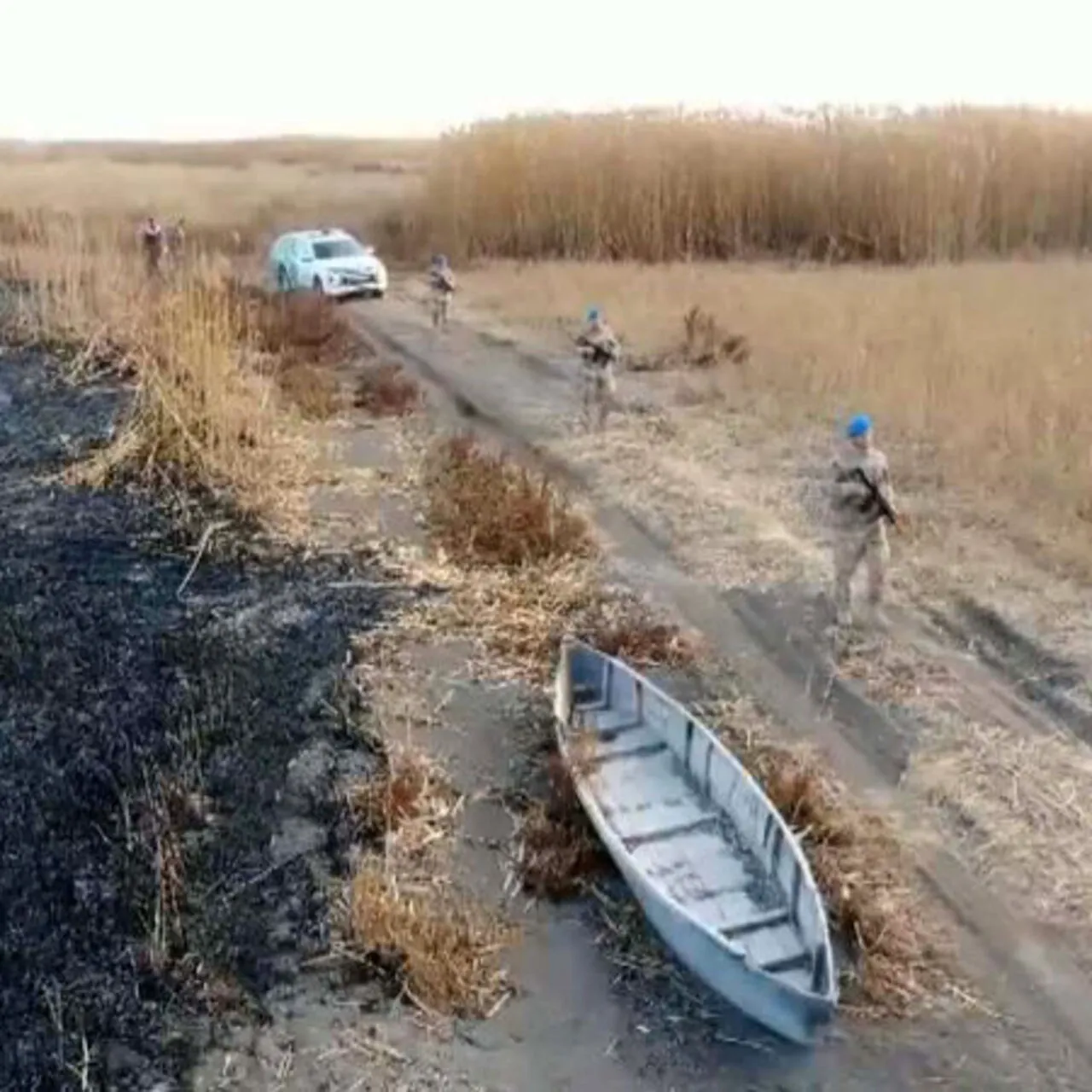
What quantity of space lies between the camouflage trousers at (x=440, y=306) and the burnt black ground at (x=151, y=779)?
33.2 ft

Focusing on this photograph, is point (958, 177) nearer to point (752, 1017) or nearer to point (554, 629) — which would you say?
point (554, 629)

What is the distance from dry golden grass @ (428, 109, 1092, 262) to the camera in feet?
100.0

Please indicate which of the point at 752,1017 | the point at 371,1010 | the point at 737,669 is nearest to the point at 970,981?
the point at 752,1017

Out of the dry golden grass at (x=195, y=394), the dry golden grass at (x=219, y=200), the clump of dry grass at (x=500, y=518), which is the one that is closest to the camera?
the clump of dry grass at (x=500, y=518)

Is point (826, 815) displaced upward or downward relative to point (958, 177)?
downward

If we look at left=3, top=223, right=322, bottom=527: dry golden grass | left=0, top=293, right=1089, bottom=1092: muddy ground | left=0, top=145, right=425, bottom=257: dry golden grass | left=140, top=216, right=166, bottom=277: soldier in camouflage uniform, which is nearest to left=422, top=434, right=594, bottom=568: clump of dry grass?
left=0, top=293, right=1089, bottom=1092: muddy ground

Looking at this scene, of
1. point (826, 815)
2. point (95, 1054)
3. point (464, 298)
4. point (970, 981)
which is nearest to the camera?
point (95, 1054)

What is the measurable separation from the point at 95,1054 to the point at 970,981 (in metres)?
3.83

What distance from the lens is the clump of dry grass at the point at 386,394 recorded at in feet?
62.5

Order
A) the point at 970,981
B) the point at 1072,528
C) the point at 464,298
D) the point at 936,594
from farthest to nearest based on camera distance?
the point at 464,298
the point at 1072,528
the point at 936,594
the point at 970,981

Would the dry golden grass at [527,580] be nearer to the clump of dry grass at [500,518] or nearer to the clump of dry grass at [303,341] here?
the clump of dry grass at [500,518]

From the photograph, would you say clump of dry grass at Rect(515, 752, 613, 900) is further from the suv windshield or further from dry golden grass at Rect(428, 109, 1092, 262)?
dry golden grass at Rect(428, 109, 1092, 262)

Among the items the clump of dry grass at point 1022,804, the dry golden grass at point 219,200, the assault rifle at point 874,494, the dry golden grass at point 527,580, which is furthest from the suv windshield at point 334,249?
the clump of dry grass at point 1022,804

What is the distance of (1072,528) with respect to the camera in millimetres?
13172
